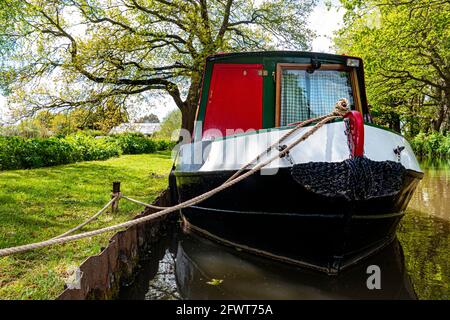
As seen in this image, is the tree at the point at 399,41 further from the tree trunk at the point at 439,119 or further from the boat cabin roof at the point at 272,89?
the boat cabin roof at the point at 272,89

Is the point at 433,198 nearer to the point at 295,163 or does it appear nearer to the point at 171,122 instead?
the point at 295,163

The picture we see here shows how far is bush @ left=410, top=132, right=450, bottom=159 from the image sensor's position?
82.5 ft

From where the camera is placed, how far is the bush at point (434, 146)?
25.2 metres

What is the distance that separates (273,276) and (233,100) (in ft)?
8.93

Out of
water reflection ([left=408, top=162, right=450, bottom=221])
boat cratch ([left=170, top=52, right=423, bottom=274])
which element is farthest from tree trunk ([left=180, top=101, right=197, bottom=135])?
→ boat cratch ([left=170, top=52, right=423, bottom=274])

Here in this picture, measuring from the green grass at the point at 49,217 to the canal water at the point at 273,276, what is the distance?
2.54 feet

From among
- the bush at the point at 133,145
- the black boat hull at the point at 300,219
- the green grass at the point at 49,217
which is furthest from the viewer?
the bush at the point at 133,145

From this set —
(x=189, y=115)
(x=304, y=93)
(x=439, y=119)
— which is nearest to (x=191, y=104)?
(x=189, y=115)

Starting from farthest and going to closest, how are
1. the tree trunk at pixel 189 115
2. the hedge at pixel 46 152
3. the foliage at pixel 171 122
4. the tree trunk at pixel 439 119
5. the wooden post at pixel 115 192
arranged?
the foliage at pixel 171 122
the tree trunk at pixel 439 119
the tree trunk at pixel 189 115
the hedge at pixel 46 152
the wooden post at pixel 115 192

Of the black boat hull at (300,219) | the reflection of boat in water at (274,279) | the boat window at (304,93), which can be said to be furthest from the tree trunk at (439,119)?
the reflection of boat in water at (274,279)

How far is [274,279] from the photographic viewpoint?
4.27 metres
